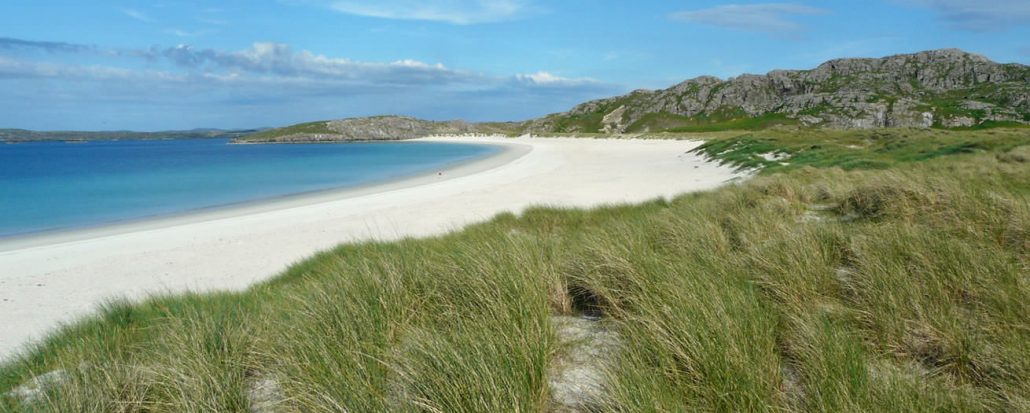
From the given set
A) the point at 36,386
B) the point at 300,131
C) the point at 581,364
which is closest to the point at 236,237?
the point at 36,386

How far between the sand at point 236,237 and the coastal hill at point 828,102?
70.0 m

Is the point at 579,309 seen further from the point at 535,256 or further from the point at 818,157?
the point at 818,157

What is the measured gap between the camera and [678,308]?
10.4 ft

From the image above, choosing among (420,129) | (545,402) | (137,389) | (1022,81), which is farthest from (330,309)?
(420,129)

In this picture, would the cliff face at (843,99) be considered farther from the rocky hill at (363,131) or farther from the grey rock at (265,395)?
the grey rock at (265,395)

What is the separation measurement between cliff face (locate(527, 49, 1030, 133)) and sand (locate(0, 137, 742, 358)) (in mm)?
72592

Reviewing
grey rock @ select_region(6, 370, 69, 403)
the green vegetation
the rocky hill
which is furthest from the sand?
the green vegetation

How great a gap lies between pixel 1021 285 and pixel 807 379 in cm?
212

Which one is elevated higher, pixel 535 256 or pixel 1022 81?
pixel 1022 81

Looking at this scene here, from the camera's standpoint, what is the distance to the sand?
28.6ft

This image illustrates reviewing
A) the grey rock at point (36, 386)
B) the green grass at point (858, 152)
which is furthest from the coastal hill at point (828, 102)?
the grey rock at point (36, 386)

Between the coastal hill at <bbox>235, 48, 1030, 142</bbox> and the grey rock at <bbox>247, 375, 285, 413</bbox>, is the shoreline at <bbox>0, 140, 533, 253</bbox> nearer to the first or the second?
the grey rock at <bbox>247, 375, 285, 413</bbox>

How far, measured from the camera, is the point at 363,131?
153 m

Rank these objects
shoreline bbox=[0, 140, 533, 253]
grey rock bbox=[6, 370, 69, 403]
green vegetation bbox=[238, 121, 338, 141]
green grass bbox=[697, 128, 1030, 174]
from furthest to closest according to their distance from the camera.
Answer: green vegetation bbox=[238, 121, 338, 141] → green grass bbox=[697, 128, 1030, 174] → shoreline bbox=[0, 140, 533, 253] → grey rock bbox=[6, 370, 69, 403]
